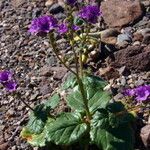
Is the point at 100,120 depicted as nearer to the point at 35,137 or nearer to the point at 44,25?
the point at 35,137

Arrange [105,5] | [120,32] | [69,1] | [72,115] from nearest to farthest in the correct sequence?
[69,1] < [72,115] < [120,32] < [105,5]

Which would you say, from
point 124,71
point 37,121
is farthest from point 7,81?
point 124,71

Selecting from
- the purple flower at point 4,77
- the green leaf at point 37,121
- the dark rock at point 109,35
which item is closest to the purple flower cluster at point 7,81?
the purple flower at point 4,77

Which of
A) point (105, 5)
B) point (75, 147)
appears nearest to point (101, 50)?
point (105, 5)

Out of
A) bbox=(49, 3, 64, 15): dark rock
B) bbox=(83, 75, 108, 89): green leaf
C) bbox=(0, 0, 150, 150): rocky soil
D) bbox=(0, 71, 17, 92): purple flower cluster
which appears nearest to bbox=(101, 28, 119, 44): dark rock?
bbox=(0, 0, 150, 150): rocky soil

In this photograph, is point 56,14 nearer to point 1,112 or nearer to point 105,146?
point 1,112

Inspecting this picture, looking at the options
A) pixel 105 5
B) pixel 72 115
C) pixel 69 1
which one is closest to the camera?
pixel 69 1

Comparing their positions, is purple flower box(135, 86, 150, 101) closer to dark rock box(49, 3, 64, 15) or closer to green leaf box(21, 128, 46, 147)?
green leaf box(21, 128, 46, 147)
